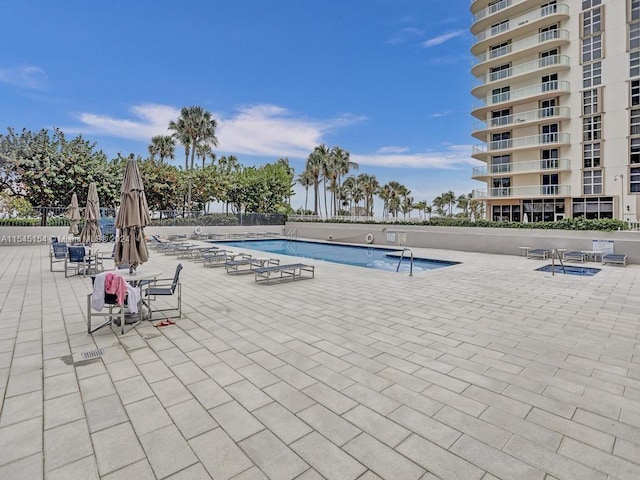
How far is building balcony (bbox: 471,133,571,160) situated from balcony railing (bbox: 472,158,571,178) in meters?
1.11

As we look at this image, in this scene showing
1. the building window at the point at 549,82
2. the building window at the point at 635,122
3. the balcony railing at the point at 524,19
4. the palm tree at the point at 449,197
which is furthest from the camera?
the palm tree at the point at 449,197

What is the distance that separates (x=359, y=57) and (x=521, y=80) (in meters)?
13.1

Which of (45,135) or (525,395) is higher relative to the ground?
(45,135)

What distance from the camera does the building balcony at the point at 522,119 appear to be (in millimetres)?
23812

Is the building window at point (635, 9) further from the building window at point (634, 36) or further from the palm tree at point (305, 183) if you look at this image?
the palm tree at point (305, 183)

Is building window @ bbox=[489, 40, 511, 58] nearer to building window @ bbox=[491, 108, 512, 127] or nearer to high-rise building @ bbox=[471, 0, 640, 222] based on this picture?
high-rise building @ bbox=[471, 0, 640, 222]

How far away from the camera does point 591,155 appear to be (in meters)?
23.0

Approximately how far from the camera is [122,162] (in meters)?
30.3

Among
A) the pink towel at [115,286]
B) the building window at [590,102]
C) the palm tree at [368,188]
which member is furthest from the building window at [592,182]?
the palm tree at [368,188]

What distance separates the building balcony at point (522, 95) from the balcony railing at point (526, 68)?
3.81ft

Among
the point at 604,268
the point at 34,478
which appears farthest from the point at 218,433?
the point at 604,268

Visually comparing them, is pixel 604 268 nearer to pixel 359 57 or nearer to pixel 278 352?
pixel 278 352

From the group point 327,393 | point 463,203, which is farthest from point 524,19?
point 463,203

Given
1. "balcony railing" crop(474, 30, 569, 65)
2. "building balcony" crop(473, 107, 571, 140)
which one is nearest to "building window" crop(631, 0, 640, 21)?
"balcony railing" crop(474, 30, 569, 65)
